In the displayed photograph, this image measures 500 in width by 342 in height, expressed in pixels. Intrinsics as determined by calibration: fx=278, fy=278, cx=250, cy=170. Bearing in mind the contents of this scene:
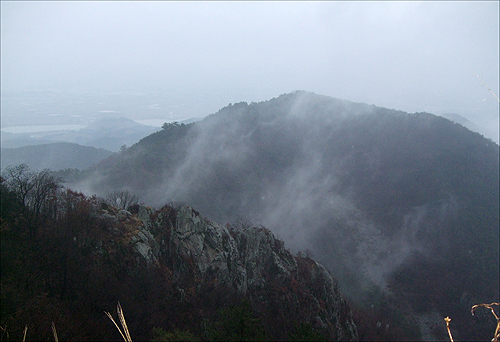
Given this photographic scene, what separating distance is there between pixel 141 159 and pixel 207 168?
54.3 ft

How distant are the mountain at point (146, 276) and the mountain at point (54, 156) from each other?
57781 mm

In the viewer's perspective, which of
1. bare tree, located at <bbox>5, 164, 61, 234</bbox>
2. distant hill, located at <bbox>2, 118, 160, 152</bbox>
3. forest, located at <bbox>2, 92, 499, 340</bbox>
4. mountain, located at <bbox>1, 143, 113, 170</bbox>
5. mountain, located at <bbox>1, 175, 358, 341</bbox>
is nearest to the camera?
mountain, located at <bbox>1, 175, 358, 341</bbox>

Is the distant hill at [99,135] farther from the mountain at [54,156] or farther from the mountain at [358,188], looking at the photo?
the mountain at [358,188]

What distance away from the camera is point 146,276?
61.3ft

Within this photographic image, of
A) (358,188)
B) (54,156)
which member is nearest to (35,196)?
(54,156)

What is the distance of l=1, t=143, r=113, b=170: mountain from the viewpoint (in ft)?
238

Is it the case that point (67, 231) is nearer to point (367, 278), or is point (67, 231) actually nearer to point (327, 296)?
point (327, 296)

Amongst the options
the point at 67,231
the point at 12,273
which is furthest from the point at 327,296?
the point at 12,273

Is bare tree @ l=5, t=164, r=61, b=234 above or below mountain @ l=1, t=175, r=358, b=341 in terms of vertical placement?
above

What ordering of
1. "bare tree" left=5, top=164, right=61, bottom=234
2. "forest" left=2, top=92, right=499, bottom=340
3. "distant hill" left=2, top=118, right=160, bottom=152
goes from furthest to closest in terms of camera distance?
"distant hill" left=2, top=118, right=160, bottom=152 → "forest" left=2, top=92, right=499, bottom=340 → "bare tree" left=5, top=164, right=61, bottom=234

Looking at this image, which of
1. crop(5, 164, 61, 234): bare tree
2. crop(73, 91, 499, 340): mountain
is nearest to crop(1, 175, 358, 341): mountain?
crop(5, 164, 61, 234): bare tree

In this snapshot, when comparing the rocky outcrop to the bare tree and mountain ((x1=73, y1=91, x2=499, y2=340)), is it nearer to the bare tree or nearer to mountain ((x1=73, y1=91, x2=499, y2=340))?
the bare tree

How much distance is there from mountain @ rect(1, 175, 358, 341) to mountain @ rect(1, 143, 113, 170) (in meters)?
57.8

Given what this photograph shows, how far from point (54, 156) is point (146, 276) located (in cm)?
7506
